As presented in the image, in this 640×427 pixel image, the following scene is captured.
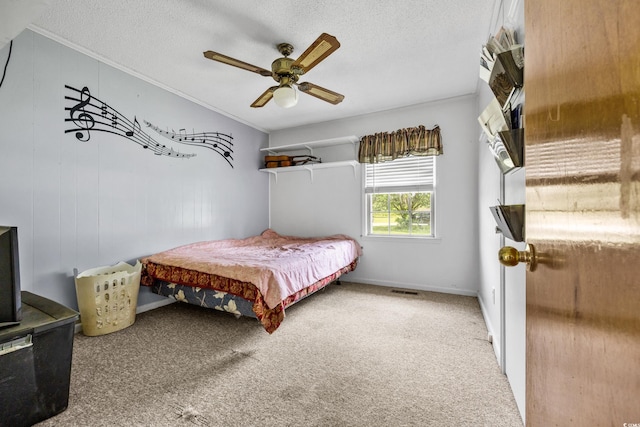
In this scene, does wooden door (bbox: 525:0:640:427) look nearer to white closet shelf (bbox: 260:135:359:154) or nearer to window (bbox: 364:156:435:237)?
window (bbox: 364:156:435:237)

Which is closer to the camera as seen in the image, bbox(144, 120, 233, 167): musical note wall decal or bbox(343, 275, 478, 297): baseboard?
bbox(144, 120, 233, 167): musical note wall decal

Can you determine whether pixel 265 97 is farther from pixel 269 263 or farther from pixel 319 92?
pixel 269 263

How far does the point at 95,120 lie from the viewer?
101 inches

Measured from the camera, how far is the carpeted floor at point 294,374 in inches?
55.1

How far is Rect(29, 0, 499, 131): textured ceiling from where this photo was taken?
1.99m

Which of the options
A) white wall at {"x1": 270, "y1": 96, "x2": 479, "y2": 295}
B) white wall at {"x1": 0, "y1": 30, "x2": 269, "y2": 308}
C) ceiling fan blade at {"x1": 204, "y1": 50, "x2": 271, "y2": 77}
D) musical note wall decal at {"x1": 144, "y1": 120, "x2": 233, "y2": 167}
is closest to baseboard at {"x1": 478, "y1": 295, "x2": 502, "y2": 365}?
white wall at {"x1": 270, "y1": 96, "x2": 479, "y2": 295}

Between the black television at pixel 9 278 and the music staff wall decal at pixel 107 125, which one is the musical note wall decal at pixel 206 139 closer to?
the music staff wall decal at pixel 107 125

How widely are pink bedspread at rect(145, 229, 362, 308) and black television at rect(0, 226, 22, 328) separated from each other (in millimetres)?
1201

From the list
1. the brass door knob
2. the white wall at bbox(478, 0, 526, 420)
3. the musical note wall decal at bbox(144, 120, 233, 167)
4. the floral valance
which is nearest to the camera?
the brass door knob

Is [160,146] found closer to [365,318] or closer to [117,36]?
[117,36]

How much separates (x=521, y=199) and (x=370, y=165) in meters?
2.77

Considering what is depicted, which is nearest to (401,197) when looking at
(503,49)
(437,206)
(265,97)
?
(437,206)

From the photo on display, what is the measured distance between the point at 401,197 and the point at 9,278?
12.3 ft

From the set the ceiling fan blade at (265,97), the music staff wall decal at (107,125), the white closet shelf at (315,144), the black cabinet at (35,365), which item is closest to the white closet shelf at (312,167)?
the white closet shelf at (315,144)
